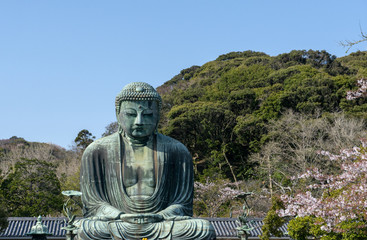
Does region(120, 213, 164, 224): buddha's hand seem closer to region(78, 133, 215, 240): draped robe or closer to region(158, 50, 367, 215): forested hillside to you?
region(78, 133, 215, 240): draped robe

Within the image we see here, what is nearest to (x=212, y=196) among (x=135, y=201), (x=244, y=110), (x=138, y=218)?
(x=244, y=110)

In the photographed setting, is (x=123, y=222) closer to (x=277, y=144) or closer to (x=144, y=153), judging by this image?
(x=144, y=153)

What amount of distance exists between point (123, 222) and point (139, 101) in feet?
7.08

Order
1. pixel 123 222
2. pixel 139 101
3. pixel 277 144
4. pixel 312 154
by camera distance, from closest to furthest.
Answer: pixel 123 222
pixel 139 101
pixel 312 154
pixel 277 144

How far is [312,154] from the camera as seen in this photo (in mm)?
30297

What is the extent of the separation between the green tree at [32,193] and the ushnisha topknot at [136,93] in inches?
756

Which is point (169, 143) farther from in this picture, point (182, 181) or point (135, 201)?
point (135, 201)

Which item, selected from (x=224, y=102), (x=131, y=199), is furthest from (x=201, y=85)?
(x=131, y=199)

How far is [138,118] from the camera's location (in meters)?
10.5

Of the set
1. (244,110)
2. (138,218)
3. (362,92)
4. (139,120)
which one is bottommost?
(138,218)

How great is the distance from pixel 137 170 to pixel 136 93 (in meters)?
1.36

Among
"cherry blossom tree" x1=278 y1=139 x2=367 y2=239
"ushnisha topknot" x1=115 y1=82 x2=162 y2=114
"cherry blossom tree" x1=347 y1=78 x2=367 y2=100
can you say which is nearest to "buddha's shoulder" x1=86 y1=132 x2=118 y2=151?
"ushnisha topknot" x1=115 y1=82 x2=162 y2=114

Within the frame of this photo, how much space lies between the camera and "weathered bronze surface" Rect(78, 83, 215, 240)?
10.4 meters

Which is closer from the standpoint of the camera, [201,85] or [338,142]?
[338,142]
